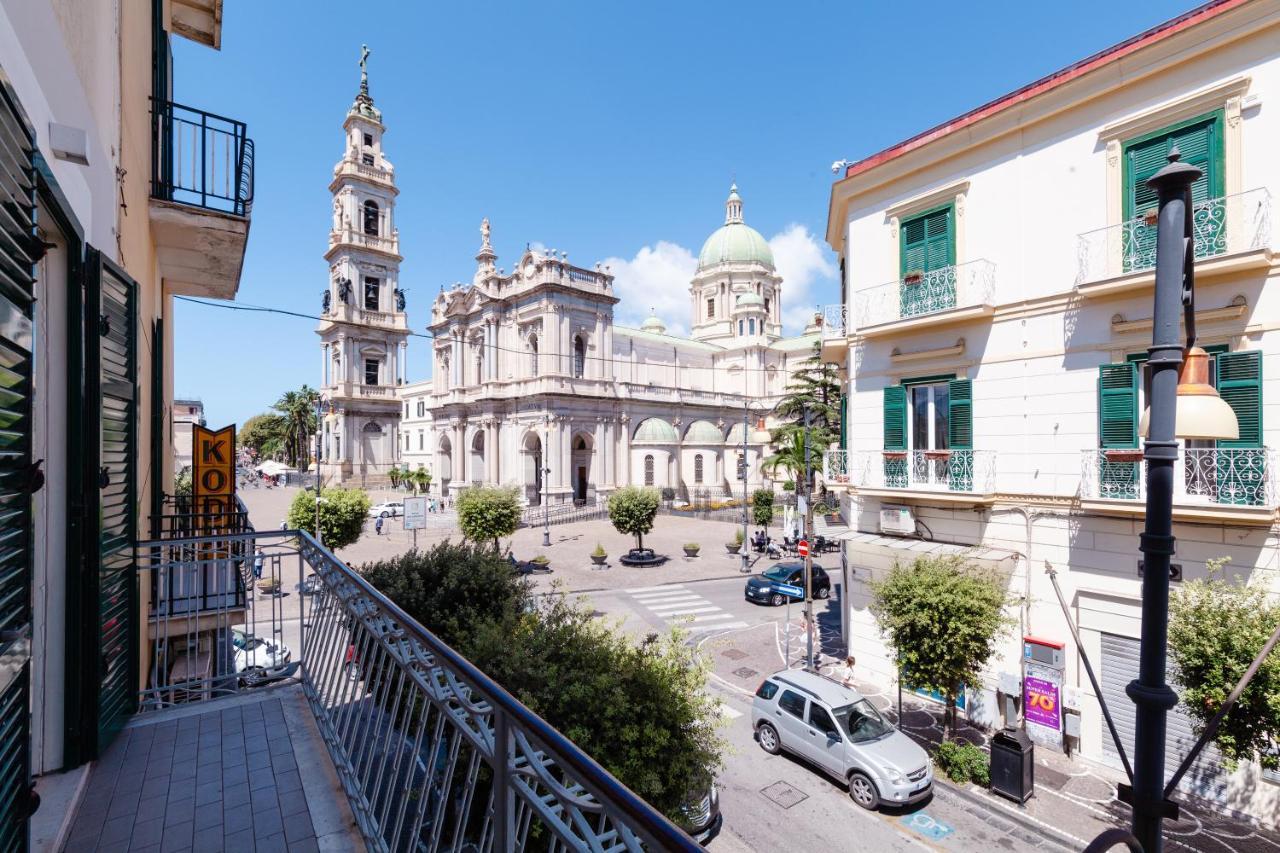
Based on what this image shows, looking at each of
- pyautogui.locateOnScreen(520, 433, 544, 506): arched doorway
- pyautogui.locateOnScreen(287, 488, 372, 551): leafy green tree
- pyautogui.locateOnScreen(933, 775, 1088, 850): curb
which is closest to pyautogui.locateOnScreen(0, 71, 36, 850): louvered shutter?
pyautogui.locateOnScreen(933, 775, 1088, 850): curb

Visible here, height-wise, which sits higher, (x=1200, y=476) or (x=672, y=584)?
(x=1200, y=476)

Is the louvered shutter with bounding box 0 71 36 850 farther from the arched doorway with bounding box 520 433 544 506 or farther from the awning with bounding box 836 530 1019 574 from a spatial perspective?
the arched doorway with bounding box 520 433 544 506

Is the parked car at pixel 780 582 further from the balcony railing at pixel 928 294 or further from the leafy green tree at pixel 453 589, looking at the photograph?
the leafy green tree at pixel 453 589

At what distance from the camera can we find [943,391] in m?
12.2

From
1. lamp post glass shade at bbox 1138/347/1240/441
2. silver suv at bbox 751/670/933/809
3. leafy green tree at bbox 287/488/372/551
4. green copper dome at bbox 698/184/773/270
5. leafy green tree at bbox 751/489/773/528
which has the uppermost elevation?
green copper dome at bbox 698/184/773/270

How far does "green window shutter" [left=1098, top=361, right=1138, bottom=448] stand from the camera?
31.5 ft

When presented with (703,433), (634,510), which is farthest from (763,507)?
(703,433)

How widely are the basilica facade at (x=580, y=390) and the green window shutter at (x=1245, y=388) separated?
2941cm

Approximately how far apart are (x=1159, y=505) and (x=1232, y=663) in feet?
23.1

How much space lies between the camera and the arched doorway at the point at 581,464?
48438mm

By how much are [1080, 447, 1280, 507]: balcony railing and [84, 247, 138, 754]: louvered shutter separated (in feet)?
38.1

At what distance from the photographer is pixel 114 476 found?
186 inches

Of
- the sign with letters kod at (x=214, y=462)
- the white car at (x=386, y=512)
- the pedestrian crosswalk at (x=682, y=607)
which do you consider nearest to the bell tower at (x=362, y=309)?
the white car at (x=386, y=512)

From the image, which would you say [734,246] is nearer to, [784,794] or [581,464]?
[581,464]
